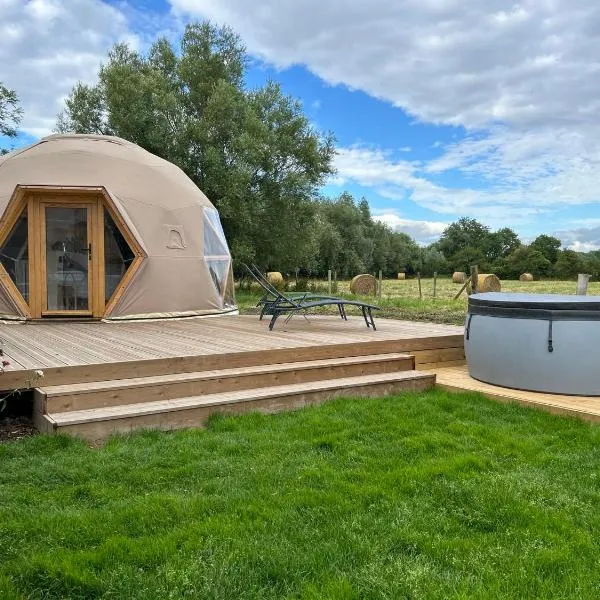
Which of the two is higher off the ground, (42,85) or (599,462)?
(42,85)

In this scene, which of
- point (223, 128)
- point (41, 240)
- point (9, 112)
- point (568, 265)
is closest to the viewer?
point (41, 240)

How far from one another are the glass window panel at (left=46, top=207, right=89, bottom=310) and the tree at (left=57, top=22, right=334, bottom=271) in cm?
745

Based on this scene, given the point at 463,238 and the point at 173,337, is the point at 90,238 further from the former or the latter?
the point at 463,238

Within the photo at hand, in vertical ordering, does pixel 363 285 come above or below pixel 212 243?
below

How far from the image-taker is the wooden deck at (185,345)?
14.3 ft

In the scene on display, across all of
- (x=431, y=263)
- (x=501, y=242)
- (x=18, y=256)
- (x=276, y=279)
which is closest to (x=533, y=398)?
(x=18, y=256)

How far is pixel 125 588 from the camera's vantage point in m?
1.97

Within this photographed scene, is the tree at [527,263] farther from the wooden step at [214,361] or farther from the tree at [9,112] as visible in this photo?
the wooden step at [214,361]

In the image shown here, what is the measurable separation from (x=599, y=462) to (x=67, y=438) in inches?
129

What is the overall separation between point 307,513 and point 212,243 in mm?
7477

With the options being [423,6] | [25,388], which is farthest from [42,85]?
[25,388]

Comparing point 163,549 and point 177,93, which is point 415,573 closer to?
point 163,549

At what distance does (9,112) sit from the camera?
48.5 ft

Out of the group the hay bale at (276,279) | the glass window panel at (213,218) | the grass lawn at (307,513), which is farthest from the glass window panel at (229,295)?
the hay bale at (276,279)
